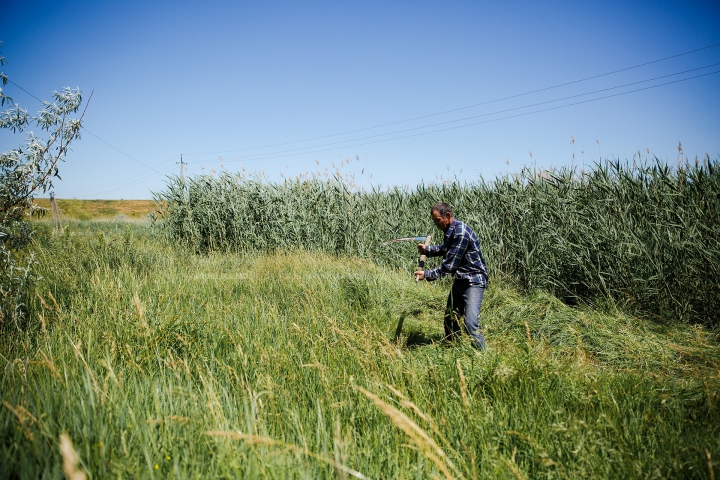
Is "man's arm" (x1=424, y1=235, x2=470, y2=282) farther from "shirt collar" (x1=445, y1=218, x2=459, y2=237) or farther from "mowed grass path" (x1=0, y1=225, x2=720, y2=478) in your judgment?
"mowed grass path" (x1=0, y1=225, x2=720, y2=478)

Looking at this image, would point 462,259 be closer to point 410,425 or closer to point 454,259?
point 454,259

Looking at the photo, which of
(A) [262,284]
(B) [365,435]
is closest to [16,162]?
(A) [262,284]

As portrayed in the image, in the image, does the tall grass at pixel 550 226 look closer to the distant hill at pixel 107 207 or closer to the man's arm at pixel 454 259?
the man's arm at pixel 454 259

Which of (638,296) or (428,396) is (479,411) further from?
(638,296)

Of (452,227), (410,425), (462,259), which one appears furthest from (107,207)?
(410,425)

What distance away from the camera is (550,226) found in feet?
25.5

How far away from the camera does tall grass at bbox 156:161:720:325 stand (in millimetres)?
6301

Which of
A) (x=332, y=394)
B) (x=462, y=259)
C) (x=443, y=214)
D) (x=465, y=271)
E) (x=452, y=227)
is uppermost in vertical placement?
(x=443, y=214)

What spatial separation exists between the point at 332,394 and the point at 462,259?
2.49 metres

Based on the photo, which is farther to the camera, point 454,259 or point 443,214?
point 443,214

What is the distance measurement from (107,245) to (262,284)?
13.6 ft

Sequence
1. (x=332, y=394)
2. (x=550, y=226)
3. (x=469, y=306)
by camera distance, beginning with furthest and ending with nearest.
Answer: (x=550, y=226)
(x=469, y=306)
(x=332, y=394)

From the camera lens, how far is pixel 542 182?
8445 mm

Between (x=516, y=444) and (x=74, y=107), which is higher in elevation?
(x=74, y=107)
